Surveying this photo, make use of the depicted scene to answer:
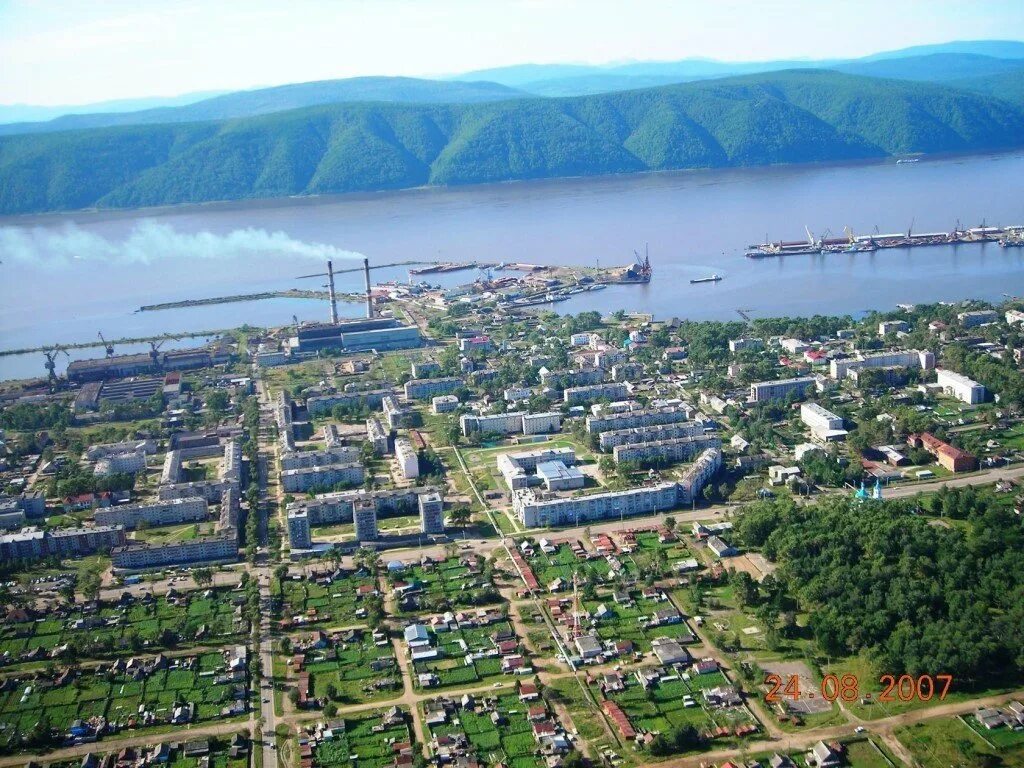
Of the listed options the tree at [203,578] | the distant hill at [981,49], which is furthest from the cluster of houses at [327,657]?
the distant hill at [981,49]

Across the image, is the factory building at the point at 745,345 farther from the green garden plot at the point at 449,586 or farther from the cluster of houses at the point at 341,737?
the cluster of houses at the point at 341,737

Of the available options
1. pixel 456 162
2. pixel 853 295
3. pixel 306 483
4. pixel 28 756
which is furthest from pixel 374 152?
pixel 28 756

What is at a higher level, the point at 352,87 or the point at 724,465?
the point at 352,87

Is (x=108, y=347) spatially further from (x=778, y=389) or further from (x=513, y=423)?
(x=778, y=389)

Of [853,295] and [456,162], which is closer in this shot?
[853,295]

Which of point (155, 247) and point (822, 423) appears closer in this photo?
point (822, 423)

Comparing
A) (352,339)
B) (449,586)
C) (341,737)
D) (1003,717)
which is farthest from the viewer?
(352,339)

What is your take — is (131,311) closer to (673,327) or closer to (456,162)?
(673,327)

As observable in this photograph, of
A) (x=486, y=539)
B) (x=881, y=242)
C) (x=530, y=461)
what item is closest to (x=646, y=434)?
(x=530, y=461)
